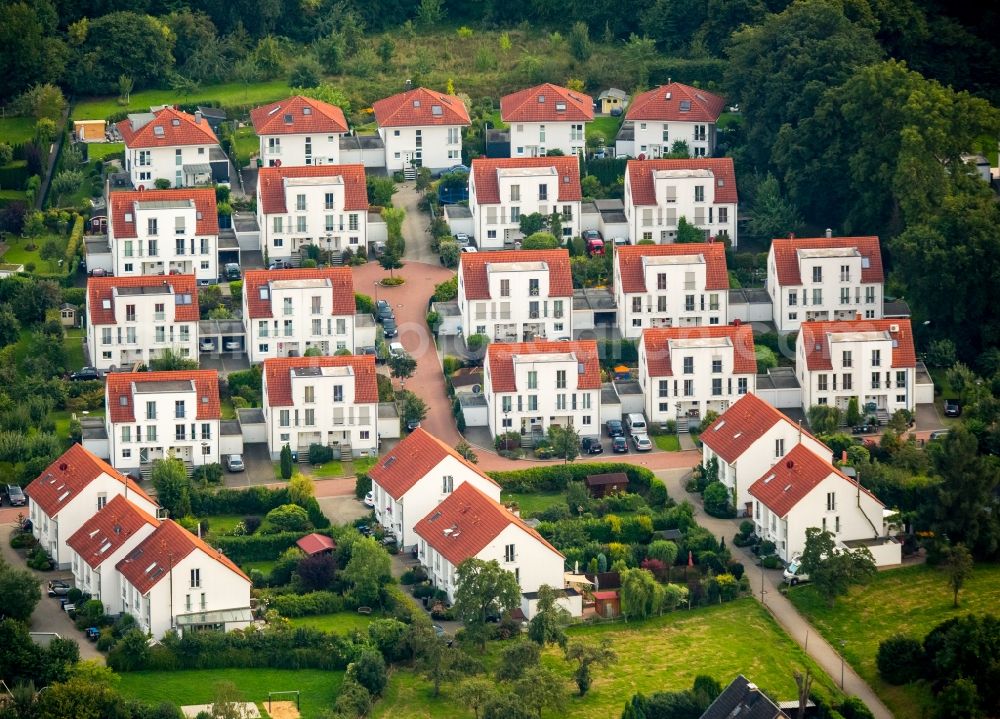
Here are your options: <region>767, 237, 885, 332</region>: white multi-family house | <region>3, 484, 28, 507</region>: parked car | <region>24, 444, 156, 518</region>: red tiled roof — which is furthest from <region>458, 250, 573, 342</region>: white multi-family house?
<region>3, 484, 28, 507</region>: parked car

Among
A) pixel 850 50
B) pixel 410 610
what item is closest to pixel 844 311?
pixel 850 50

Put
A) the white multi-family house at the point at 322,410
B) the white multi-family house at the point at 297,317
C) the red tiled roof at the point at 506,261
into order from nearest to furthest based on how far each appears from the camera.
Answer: the white multi-family house at the point at 322,410, the white multi-family house at the point at 297,317, the red tiled roof at the point at 506,261

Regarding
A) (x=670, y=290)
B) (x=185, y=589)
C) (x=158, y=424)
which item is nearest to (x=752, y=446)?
(x=670, y=290)

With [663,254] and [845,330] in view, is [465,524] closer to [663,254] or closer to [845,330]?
[845,330]

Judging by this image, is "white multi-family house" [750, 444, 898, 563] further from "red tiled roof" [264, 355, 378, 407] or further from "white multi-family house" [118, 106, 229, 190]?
"white multi-family house" [118, 106, 229, 190]

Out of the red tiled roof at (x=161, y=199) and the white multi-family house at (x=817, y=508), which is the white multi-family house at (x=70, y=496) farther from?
the white multi-family house at (x=817, y=508)

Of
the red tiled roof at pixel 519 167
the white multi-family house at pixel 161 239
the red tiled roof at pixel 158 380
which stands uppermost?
the red tiled roof at pixel 519 167

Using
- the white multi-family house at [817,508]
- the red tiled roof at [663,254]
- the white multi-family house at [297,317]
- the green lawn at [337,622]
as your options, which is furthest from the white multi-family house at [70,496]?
the red tiled roof at [663,254]
